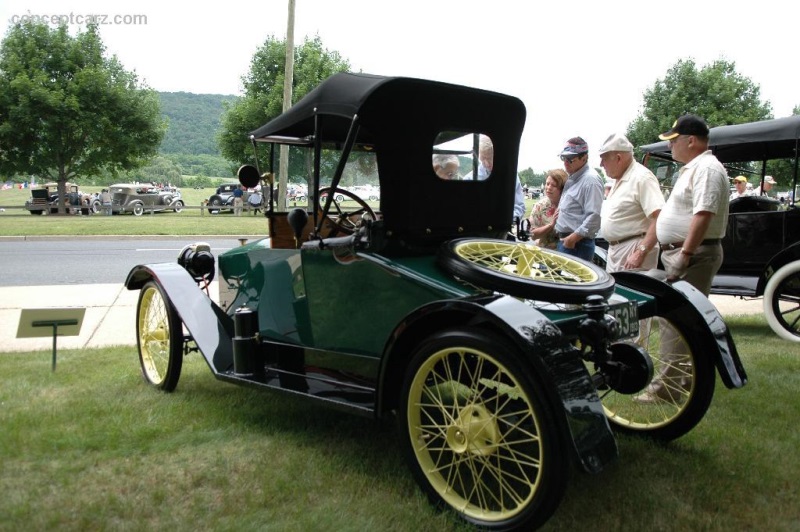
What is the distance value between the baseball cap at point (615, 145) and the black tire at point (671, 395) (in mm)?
1272

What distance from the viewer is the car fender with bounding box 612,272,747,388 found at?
319 centimetres

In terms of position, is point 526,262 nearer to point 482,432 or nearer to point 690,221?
point 482,432

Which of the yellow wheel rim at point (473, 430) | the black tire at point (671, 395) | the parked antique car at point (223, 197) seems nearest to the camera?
the yellow wheel rim at point (473, 430)

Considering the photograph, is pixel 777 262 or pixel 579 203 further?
pixel 777 262

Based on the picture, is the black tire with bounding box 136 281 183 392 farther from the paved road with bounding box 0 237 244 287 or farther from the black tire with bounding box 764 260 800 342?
the paved road with bounding box 0 237 244 287

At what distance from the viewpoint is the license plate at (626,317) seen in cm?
299

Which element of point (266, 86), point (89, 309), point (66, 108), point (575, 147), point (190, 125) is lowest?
point (89, 309)

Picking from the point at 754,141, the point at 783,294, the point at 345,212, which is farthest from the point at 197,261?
the point at 754,141

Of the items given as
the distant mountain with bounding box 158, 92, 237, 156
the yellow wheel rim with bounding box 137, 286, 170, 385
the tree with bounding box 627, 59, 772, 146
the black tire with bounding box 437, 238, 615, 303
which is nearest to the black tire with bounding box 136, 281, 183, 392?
the yellow wheel rim with bounding box 137, 286, 170, 385

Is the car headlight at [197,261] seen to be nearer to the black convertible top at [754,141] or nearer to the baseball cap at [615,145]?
the baseball cap at [615,145]

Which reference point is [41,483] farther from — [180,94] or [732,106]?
[180,94]

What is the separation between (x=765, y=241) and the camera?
256 inches

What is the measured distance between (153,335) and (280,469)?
1.85 m

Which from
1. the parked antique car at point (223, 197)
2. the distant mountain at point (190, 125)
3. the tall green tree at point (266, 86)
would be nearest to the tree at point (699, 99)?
the tall green tree at point (266, 86)
